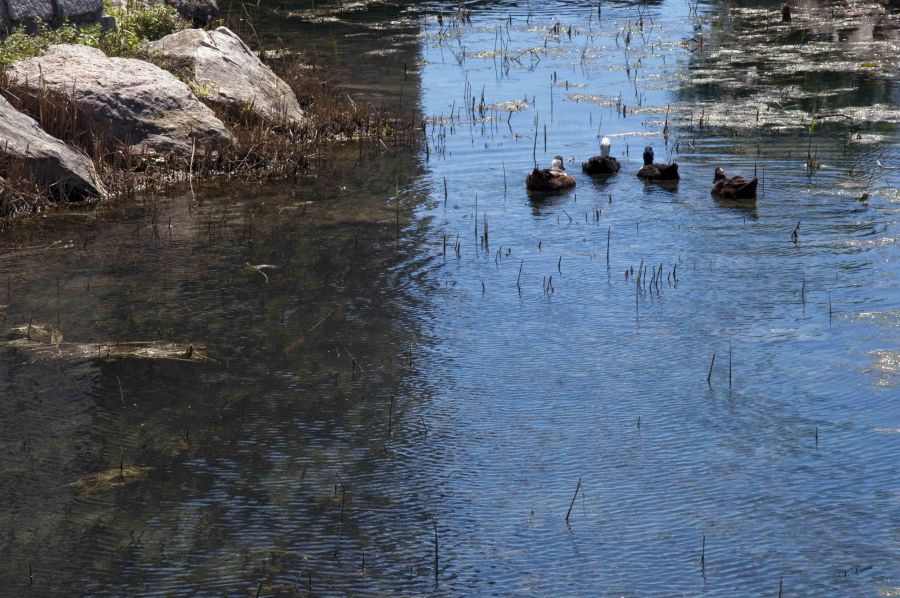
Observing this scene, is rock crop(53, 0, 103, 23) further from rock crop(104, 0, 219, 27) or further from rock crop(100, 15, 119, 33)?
rock crop(104, 0, 219, 27)

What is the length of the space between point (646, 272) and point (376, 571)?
524 centimetres

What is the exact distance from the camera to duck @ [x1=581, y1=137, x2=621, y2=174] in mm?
13726

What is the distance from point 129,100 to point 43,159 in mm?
1893

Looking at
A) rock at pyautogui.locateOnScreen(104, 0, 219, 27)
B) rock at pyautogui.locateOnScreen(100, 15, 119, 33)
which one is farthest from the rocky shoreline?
rock at pyautogui.locateOnScreen(104, 0, 219, 27)

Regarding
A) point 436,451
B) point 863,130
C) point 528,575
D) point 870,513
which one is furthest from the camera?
point 863,130

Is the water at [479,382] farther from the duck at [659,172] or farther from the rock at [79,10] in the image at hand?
the rock at [79,10]

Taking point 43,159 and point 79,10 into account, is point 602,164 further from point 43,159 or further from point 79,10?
point 79,10

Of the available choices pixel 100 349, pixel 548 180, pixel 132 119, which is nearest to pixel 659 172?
pixel 548 180

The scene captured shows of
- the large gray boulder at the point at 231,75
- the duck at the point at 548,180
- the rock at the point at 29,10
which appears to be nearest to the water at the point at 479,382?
the duck at the point at 548,180

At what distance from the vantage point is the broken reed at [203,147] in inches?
522

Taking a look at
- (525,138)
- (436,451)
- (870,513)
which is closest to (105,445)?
(436,451)

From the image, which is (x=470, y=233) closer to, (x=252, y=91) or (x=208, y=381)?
(x=208, y=381)

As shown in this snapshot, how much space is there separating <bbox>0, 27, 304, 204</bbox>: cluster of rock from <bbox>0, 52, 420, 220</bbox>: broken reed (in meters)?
0.08

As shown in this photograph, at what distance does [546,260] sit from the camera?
36.8 ft
